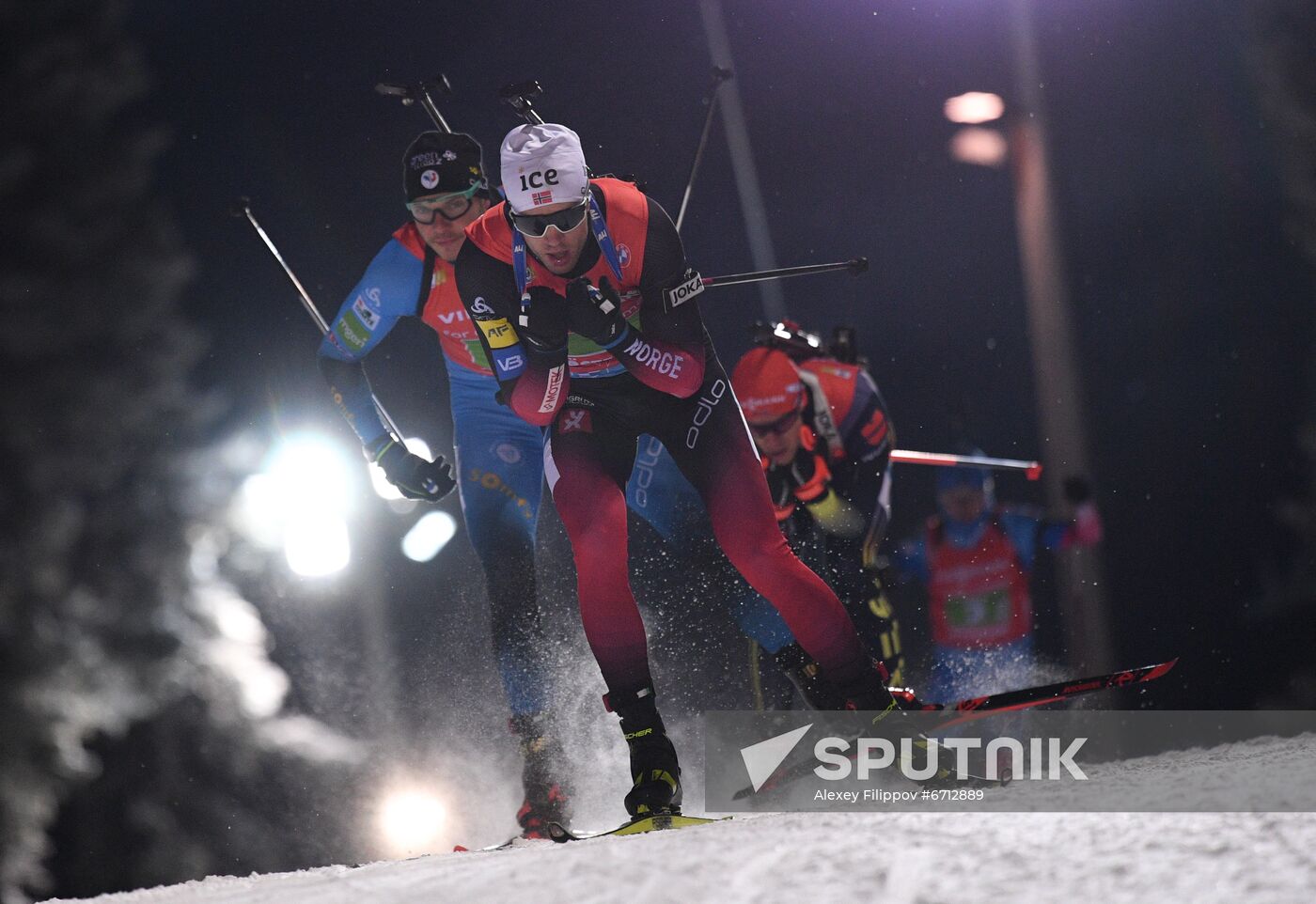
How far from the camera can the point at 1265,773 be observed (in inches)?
84.6

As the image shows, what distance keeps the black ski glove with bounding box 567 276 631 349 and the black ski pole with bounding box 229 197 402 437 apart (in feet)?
2.50

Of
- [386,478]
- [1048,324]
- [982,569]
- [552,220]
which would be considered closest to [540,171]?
[552,220]

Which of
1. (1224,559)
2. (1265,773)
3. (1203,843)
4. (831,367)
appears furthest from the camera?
(1224,559)

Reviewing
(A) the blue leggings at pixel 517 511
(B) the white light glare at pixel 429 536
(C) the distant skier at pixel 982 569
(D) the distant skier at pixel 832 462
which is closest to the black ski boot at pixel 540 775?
(A) the blue leggings at pixel 517 511

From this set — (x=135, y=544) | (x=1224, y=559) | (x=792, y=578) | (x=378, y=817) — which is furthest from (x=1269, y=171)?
(x=135, y=544)

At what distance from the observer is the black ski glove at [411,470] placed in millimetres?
3084

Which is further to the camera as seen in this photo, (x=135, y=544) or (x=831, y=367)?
(x=135, y=544)

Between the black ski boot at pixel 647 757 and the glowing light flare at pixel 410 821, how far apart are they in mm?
1061

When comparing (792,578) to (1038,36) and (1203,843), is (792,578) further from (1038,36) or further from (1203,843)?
(1038,36)

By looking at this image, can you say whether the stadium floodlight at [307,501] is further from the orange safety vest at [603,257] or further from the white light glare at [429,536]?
the orange safety vest at [603,257]

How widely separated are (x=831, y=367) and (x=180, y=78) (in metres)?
2.28

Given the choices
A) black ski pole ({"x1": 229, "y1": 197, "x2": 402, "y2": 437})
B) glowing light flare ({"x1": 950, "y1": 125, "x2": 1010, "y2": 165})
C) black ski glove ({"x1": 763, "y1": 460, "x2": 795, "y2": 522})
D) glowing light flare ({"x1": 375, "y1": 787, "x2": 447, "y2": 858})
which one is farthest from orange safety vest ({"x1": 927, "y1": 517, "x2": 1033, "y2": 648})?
black ski pole ({"x1": 229, "y1": 197, "x2": 402, "y2": 437})

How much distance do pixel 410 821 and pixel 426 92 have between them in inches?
84.7

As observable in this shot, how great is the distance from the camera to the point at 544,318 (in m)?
2.62
